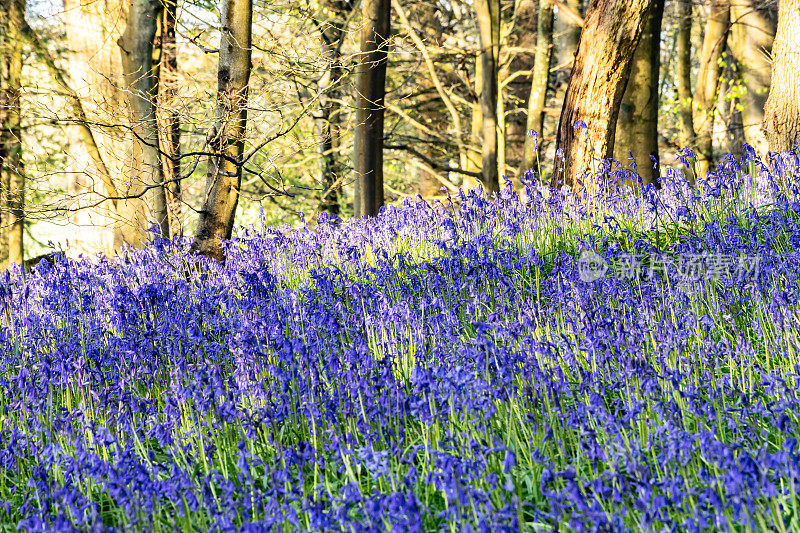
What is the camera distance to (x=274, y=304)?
15.5 feet

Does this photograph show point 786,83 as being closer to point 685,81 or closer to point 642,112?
point 642,112

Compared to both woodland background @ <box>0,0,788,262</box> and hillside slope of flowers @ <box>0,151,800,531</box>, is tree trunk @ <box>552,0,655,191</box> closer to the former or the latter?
woodland background @ <box>0,0,788,262</box>

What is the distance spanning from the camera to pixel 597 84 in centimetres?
761

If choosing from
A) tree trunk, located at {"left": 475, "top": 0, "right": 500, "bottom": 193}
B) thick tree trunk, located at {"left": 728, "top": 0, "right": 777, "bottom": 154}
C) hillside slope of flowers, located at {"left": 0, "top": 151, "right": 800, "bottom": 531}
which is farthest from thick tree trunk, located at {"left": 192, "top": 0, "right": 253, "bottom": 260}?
thick tree trunk, located at {"left": 728, "top": 0, "right": 777, "bottom": 154}

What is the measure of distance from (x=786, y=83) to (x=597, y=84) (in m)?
2.14

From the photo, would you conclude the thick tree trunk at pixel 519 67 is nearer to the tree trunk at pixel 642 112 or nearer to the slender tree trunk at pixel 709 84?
the slender tree trunk at pixel 709 84

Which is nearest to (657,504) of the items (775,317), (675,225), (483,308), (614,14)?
(775,317)

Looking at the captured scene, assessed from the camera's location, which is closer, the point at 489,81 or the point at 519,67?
the point at 489,81

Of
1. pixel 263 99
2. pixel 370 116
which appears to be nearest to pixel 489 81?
pixel 370 116

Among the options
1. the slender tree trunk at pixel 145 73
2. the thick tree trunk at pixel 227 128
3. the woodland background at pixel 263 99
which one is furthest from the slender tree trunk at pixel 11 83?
the thick tree trunk at pixel 227 128

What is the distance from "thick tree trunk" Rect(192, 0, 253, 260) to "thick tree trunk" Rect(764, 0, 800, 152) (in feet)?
18.2

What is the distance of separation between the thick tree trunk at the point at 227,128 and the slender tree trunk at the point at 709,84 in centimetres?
1145

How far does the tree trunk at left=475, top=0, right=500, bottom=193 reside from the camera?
500 inches

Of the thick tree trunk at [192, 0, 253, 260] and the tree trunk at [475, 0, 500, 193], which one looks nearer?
the thick tree trunk at [192, 0, 253, 260]
